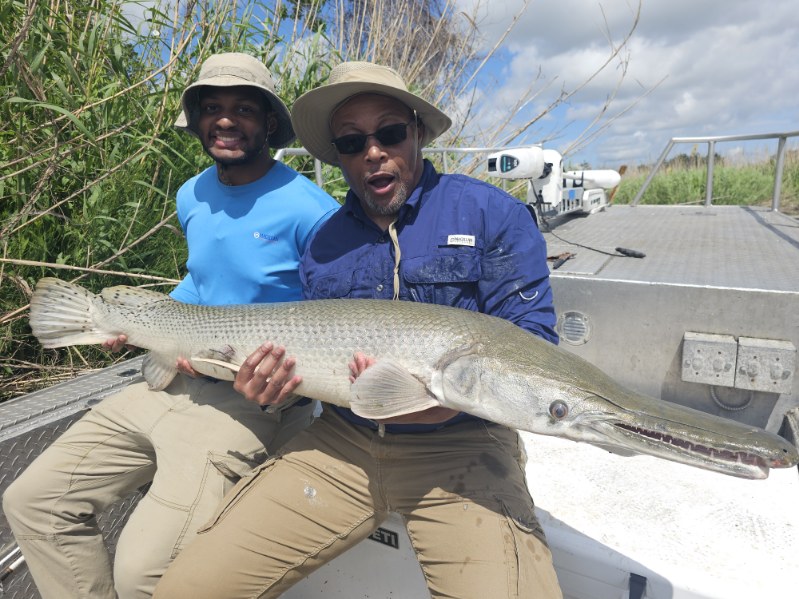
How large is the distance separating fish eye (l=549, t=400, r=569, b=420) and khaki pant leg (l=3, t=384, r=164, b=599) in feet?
6.29

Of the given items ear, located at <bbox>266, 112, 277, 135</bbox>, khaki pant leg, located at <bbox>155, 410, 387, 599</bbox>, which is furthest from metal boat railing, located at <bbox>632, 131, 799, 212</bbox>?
khaki pant leg, located at <bbox>155, 410, 387, 599</bbox>

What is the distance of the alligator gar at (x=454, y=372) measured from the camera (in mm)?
1583

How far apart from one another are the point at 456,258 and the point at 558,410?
0.79 metres

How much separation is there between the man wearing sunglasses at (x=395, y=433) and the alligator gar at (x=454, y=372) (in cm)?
13

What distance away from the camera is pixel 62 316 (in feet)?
9.30

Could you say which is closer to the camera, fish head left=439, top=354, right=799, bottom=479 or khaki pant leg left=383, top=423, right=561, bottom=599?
fish head left=439, top=354, right=799, bottom=479

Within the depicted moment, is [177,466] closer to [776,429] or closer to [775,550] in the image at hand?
[775,550]

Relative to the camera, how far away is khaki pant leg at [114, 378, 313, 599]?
2.11 metres

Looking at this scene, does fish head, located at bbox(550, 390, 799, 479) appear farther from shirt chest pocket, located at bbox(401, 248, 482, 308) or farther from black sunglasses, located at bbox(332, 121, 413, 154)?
black sunglasses, located at bbox(332, 121, 413, 154)

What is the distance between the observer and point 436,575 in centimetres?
188

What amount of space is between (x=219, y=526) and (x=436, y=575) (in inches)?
33.4

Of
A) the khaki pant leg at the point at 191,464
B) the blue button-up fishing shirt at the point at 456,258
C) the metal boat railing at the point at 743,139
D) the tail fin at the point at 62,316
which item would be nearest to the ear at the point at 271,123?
the blue button-up fishing shirt at the point at 456,258

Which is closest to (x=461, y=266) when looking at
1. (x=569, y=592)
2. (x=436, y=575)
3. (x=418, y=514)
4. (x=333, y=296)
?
(x=333, y=296)

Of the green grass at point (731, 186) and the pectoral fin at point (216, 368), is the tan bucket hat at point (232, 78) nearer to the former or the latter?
the pectoral fin at point (216, 368)
